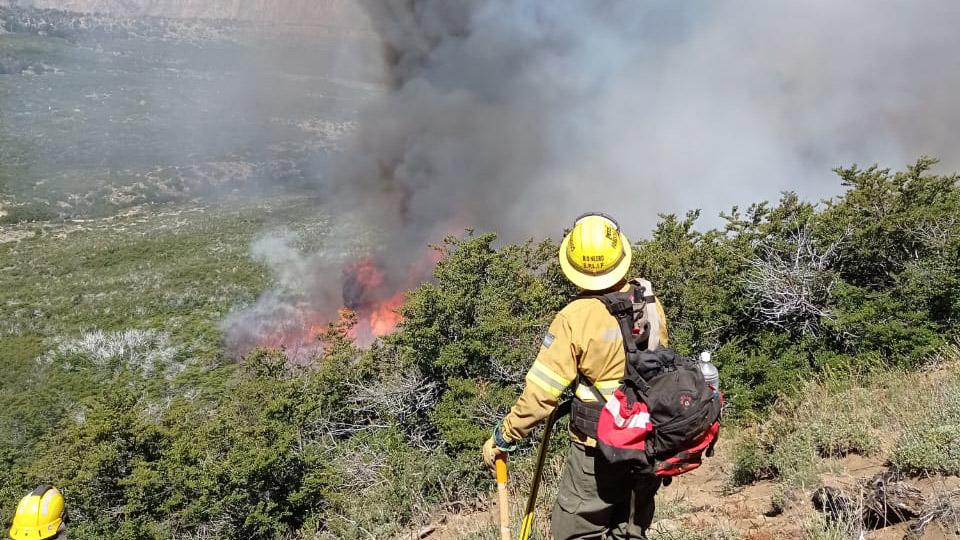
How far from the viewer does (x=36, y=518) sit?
4062mm

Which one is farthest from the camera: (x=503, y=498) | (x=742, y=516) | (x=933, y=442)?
(x=742, y=516)

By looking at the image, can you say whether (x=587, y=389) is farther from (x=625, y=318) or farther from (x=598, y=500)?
(x=598, y=500)

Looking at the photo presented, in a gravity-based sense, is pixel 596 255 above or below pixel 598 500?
above

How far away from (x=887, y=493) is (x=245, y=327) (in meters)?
16.0

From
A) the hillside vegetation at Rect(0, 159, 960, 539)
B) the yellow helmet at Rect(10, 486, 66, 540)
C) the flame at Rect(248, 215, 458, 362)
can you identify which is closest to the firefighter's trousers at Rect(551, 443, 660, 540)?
the hillside vegetation at Rect(0, 159, 960, 539)

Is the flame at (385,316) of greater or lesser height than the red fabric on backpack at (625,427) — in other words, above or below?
below

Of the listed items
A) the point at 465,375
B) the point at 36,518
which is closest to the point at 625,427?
the point at 36,518

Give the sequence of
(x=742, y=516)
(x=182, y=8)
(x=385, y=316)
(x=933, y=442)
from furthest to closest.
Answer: (x=182, y=8), (x=385, y=316), (x=742, y=516), (x=933, y=442)

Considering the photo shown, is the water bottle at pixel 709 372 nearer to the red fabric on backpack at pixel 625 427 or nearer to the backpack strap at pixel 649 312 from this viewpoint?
the backpack strap at pixel 649 312

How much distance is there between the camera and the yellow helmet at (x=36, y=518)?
404cm

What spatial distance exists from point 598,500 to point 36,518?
12.8 ft

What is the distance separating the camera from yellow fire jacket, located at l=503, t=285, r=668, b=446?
2.53 metres

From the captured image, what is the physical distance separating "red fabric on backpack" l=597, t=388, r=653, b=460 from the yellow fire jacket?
207 millimetres

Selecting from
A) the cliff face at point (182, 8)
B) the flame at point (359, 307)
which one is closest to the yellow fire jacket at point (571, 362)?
the flame at point (359, 307)
